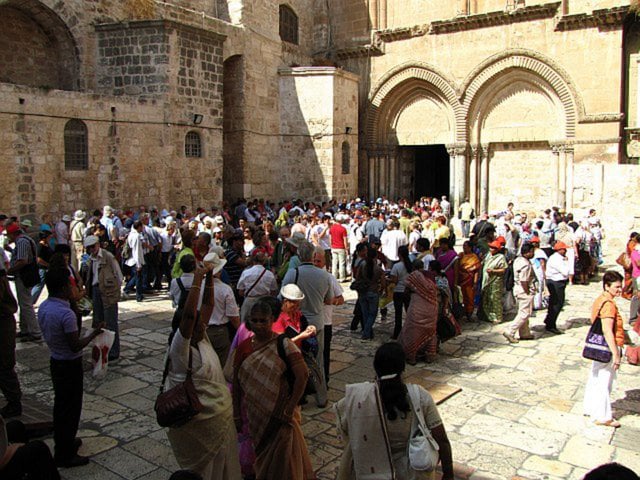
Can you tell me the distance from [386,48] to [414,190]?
232 inches

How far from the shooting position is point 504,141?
20766 mm

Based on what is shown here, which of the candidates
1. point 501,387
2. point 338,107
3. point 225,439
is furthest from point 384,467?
point 338,107

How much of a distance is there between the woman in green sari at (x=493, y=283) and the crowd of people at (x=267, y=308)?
0.02 metres

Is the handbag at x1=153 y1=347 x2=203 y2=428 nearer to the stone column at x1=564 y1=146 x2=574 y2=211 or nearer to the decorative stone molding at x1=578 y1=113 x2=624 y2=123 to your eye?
the stone column at x1=564 y1=146 x2=574 y2=211

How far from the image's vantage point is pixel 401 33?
21.8m

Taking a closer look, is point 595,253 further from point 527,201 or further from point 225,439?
point 225,439

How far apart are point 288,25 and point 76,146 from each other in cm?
1158

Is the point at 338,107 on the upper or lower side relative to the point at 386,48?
lower

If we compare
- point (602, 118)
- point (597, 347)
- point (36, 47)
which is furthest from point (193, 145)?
point (597, 347)

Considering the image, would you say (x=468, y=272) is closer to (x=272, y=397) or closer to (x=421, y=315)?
(x=421, y=315)

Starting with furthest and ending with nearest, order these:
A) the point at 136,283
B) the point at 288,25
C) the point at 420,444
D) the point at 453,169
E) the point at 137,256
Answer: the point at 288,25 < the point at 453,169 < the point at 136,283 < the point at 137,256 < the point at 420,444

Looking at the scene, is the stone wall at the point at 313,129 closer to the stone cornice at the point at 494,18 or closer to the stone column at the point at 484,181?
the stone cornice at the point at 494,18

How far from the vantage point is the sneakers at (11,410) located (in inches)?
220

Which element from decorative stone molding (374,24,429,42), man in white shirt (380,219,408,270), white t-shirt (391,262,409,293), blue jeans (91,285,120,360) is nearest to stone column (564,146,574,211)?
decorative stone molding (374,24,429,42)
